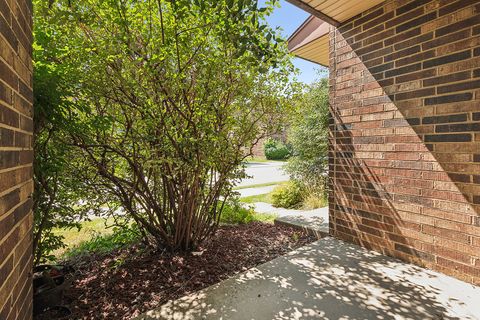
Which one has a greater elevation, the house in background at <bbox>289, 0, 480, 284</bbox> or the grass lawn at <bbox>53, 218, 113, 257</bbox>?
the house in background at <bbox>289, 0, 480, 284</bbox>

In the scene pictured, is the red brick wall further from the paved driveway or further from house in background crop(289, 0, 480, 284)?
the paved driveway

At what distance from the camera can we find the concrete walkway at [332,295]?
185 cm

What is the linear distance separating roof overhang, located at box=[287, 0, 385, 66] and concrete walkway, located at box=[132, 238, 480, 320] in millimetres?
2727

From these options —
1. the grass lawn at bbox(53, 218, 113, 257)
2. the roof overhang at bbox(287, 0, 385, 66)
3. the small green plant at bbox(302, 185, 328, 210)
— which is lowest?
the grass lawn at bbox(53, 218, 113, 257)

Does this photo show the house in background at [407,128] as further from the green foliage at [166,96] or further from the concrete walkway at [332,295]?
the green foliage at [166,96]

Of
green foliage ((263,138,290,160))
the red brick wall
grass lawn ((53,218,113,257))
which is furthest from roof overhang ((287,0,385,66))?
green foliage ((263,138,290,160))

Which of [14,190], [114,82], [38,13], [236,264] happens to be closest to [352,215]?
[236,264]

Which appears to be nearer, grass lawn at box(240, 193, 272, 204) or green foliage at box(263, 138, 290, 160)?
A: grass lawn at box(240, 193, 272, 204)

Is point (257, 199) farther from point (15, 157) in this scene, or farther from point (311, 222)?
point (15, 157)

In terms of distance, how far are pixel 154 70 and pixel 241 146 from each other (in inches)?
50.1

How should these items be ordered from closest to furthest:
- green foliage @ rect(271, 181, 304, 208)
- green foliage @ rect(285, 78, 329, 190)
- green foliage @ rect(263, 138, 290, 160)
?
green foliage @ rect(271, 181, 304, 208), green foliage @ rect(285, 78, 329, 190), green foliage @ rect(263, 138, 290, 160)

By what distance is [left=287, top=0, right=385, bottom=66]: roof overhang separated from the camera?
2.75 meters

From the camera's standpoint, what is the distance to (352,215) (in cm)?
310

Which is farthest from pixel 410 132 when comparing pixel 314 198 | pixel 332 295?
pixel 314 198
